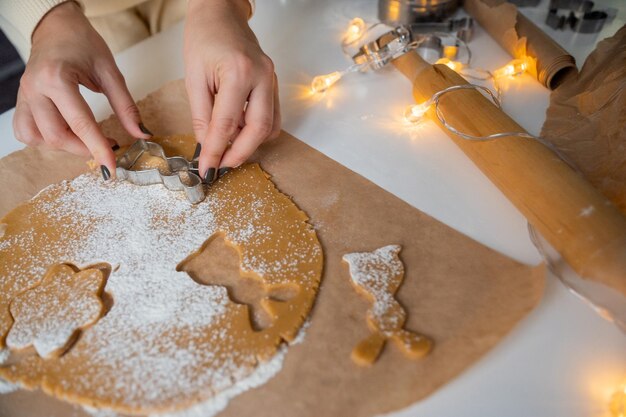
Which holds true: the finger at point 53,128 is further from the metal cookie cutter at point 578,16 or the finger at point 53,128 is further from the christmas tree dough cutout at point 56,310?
the metal cookie cutter at point 578,16

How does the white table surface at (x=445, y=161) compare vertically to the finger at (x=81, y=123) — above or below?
below

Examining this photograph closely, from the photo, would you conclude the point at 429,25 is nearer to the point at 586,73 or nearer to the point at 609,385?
the point at 586,73

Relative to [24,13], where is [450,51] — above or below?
below

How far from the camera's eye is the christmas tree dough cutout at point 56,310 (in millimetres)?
696

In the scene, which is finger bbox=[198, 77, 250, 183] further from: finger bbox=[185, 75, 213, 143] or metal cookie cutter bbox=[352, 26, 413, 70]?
metal cookie cutter bbox=[352, 26, 413, 70]

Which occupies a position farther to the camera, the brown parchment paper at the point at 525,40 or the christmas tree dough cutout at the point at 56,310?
the brown parchment paper at the point at 525,40

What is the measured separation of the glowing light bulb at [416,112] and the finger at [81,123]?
0.64m

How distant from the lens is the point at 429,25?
1282 millimetres

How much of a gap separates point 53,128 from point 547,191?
36.2 inches

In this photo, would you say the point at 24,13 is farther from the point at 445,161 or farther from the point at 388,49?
the point at 445,161

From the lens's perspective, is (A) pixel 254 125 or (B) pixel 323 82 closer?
(A) pixel 254 125

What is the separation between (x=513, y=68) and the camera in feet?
3.65

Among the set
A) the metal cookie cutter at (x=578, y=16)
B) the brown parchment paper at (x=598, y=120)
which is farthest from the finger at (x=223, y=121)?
the metal cookie cutter at (x=578, y=16)

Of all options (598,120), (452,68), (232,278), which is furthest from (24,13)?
(598,120)
